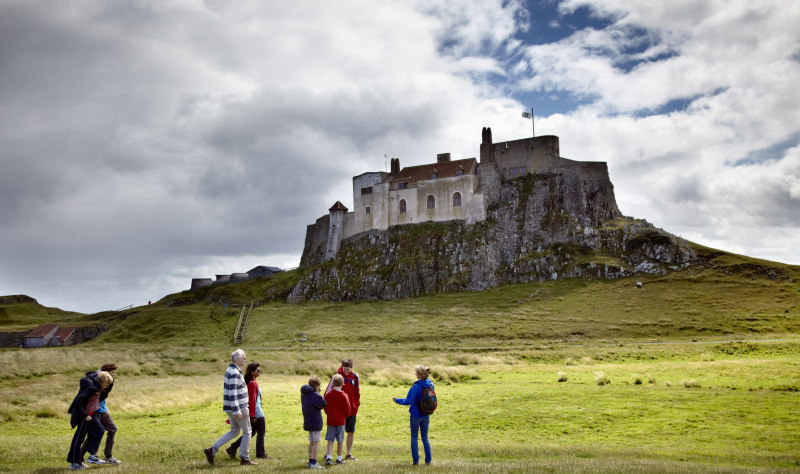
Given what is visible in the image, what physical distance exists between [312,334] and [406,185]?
35.1 metres

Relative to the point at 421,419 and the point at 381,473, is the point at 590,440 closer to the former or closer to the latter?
the point at 421,419

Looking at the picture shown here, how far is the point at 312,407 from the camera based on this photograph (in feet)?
50.4

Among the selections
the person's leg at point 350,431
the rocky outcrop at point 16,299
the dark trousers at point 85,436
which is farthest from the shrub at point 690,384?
the rocky outcrop at point 16,299

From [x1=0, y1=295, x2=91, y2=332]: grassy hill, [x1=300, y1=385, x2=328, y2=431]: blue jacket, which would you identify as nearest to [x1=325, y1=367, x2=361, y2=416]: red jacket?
[x1=300, y1=385, x2=328, y2=431]: blue jacket

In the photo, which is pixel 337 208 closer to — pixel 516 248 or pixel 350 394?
pixel 516 248

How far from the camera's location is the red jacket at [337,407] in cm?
1555

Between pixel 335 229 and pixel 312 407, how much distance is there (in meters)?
92.4

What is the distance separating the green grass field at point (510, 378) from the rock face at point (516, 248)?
143 inches

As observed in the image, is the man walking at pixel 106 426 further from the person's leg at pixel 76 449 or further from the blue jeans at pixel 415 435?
the blue jeans at pixel 415 435

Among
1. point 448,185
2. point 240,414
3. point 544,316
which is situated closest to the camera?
point 240,414

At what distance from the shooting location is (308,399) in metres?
15.5

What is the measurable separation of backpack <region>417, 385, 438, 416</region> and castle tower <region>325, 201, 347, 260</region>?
91039mm

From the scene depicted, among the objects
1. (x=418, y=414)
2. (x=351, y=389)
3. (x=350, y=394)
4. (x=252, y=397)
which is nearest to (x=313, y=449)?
(x=350, y=394)

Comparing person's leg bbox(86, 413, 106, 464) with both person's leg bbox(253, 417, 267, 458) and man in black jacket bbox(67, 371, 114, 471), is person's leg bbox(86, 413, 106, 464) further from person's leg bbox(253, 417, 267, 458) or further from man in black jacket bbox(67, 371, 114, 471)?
person's leg bbox(253, 417, 267, 458)
